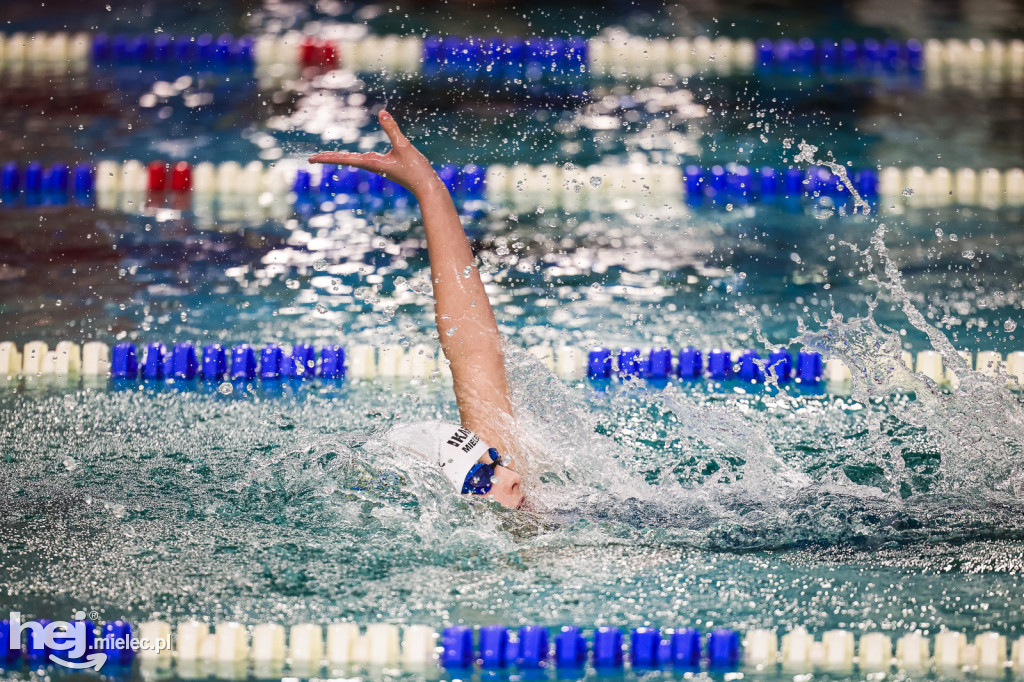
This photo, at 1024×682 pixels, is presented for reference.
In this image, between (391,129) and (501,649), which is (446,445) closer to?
(501,649)

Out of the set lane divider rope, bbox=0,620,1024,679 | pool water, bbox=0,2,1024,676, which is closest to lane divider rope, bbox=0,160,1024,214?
pool water, bbox=0,2,1024,676

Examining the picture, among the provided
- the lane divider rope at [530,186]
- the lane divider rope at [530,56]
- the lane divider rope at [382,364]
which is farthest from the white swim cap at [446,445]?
the lane divider rope at [530,56]

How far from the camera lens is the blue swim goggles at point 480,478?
2.35m

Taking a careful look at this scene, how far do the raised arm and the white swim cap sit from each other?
10 centimetres

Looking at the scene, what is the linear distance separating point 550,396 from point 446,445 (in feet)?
2.04

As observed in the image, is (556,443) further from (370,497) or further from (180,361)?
(180,361)

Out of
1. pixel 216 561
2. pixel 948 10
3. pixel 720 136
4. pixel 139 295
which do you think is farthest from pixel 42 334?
pixel 948 10

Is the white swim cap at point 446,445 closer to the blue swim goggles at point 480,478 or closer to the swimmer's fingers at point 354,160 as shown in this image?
the blue swim goggles at point 480,478

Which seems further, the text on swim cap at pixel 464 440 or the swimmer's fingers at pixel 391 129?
the swimmer's fingers at pixel 391 129

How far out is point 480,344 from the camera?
102 inches

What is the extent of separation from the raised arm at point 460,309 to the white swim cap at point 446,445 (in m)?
0.10

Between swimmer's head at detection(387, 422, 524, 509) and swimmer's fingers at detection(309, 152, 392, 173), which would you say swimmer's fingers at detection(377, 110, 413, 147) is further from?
swimmer's head at detection(387, 422, 524, 509)

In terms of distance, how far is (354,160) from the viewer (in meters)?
2.53

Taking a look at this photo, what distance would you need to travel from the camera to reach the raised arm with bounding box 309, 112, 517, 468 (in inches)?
101
